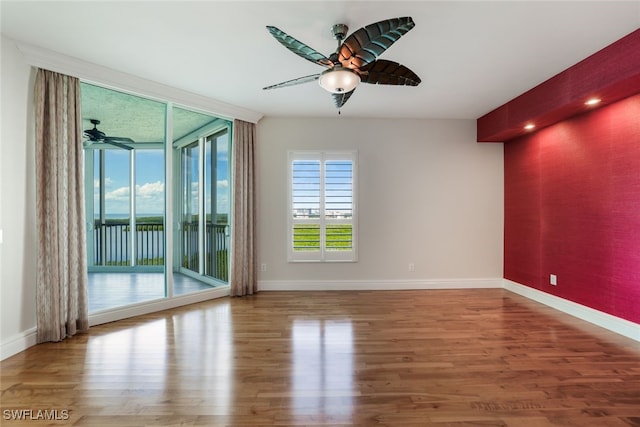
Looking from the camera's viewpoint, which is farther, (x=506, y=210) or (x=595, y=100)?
(x=506, y=210)

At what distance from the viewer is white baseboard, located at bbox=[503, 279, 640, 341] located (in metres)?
3.01

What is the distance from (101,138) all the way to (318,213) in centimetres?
348

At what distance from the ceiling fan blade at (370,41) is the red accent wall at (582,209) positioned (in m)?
2.90

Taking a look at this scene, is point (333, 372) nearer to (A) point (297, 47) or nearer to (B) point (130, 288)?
(A) point (297, 47)

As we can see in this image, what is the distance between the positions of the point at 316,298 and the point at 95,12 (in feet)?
12.8

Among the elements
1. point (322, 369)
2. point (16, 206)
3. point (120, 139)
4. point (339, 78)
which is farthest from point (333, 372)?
point (120, 139)

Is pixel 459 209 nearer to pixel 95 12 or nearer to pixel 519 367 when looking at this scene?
pixel 519 367

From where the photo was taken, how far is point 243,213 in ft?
15.1

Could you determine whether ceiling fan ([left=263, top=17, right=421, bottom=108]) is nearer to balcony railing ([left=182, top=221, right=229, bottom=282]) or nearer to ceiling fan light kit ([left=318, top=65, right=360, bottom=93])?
ceiling fan light kit ([left=318, top=65, right=360, bottom=93])

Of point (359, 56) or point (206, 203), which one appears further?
point (206, 203)

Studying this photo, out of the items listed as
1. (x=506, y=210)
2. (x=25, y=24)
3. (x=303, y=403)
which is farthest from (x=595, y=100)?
(x=25, y=24)

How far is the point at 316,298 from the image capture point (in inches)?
173

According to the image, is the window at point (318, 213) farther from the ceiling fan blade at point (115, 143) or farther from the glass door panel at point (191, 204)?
the ceiling fan blade at point (115, 143)

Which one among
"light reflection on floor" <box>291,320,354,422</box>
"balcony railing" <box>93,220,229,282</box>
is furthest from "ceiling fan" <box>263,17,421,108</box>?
"balcony railing" <box>93,220,229,282</box>
